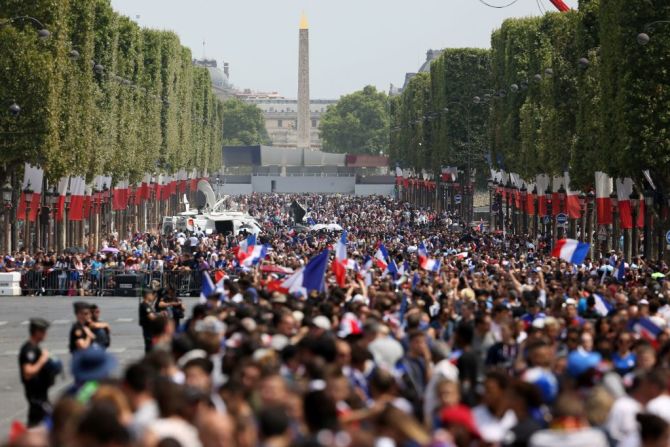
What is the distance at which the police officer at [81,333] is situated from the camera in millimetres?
20828

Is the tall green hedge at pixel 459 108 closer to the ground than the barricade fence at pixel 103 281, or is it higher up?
higher up

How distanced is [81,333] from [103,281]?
3706cm

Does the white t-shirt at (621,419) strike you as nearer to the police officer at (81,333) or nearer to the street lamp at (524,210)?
the police officer at (81,333)

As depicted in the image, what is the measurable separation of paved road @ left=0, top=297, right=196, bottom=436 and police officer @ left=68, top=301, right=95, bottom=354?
94 centimetres

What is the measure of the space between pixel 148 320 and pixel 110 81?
58.2 m

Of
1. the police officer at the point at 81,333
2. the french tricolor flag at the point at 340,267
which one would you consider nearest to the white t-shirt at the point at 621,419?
the police officer at the point at 81,333

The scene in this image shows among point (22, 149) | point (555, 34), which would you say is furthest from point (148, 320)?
point (555, 34)

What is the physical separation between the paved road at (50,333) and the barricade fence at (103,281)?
1.50 meters

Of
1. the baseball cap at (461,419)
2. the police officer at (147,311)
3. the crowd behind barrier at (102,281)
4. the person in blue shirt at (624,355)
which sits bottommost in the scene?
the crowd behind barrier at (102,281)

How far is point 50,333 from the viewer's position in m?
38.7

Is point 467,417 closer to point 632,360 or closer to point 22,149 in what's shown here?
point 632,360

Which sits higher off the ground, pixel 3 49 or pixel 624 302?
pixel 3 49

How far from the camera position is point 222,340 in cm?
1755

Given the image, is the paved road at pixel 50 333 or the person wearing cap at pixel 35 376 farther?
the paved road at pixel 50 333
